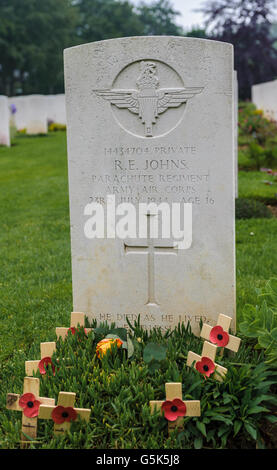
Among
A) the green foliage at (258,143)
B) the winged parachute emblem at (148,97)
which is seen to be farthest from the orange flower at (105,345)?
the green foliage at (258,143)

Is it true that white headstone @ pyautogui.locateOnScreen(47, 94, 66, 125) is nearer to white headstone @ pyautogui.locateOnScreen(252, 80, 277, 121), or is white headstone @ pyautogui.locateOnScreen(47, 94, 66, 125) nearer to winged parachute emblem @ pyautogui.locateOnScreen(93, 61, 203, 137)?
white headstone @ pyautogui.locateOnScreen(252, 80, 277, 121)

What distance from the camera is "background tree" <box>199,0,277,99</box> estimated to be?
82.0 ft

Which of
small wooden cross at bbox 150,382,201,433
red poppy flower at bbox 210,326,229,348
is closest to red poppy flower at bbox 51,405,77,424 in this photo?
small wooden cross at bbox 150,382,201,433

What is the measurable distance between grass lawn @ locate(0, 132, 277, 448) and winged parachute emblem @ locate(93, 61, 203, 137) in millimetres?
1383

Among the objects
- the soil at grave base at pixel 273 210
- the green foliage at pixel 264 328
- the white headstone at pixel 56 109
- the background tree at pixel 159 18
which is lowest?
the green foliage at pixel 264 328

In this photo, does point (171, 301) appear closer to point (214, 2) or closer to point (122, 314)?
point (122, 314)

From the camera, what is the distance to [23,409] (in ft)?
8.23

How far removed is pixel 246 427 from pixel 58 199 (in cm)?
662

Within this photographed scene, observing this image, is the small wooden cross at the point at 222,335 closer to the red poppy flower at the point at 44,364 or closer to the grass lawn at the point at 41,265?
the grass lawn at the point at 41,265

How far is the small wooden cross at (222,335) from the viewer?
3.03 meters

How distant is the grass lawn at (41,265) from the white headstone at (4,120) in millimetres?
4618

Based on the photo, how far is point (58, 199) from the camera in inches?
340
